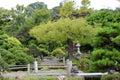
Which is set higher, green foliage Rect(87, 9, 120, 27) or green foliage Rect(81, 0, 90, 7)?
green foliage Rect(81, 0, 90, 7)

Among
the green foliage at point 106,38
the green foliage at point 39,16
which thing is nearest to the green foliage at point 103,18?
the green foliage at point 39,16

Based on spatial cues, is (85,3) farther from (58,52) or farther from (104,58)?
(104,58)

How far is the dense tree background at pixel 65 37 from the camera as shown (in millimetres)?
13141

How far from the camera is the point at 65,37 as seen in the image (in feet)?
80.1

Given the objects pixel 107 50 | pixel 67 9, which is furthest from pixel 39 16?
pixel 107 50

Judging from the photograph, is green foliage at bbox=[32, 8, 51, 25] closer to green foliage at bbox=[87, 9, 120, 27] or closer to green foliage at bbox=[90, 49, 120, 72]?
green foliage at bbox=[87, 9, 120, 27]

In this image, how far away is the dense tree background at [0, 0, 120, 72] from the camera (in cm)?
1314

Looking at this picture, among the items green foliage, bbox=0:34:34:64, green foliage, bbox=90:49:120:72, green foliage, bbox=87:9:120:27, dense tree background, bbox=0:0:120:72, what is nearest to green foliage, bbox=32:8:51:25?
dense tree background, bbox=0:0:120:72

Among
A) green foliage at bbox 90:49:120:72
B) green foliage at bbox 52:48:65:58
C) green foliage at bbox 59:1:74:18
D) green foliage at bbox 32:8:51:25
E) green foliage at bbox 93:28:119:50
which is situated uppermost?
green foliage at bbox 59:1:74:18

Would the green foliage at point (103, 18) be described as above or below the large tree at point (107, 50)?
above

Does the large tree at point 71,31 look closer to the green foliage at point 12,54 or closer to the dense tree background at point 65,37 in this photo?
the dense tree background at point 65,37

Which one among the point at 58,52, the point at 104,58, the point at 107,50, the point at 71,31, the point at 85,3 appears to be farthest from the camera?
the point at 85,3

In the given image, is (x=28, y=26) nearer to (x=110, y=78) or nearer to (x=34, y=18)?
(x=34, y=18)

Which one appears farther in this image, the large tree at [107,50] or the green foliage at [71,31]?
the green foliage at [71,31]
